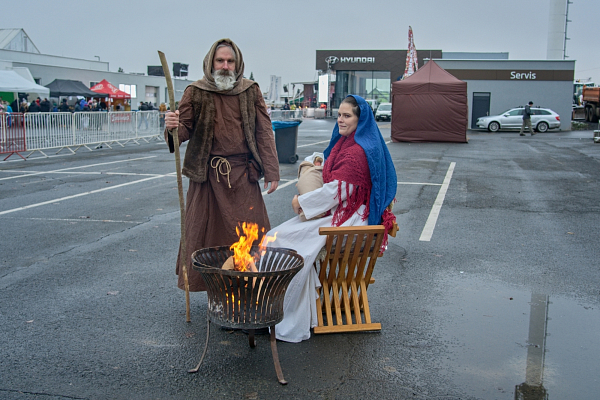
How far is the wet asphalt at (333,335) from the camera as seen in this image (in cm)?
346

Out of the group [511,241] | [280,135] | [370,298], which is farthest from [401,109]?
[370,298]

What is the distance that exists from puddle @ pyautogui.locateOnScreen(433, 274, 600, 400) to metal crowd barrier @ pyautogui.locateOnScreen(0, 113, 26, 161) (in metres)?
15.2

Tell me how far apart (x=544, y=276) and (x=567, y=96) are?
34.6 m

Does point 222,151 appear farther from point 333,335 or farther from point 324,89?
point 324,89

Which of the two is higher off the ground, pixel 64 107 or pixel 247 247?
pixel 64 107

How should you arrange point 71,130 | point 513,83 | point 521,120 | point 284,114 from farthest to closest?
point 284,114 < point 513,83 < point 521,120 < point 71,130

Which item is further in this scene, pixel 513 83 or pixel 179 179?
pixel 513 83

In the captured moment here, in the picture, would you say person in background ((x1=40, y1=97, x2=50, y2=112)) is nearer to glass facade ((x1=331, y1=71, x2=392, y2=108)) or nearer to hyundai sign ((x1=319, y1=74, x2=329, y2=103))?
hyundai sign ((x1=319, y1=74, x2=329, y2=103))

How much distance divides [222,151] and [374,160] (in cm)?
109

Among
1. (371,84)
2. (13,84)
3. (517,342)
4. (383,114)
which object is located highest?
(371,84)

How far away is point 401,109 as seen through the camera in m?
25.5

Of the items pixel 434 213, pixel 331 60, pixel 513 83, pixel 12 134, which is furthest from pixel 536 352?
pixel 331 60

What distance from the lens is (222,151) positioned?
13.9 ft

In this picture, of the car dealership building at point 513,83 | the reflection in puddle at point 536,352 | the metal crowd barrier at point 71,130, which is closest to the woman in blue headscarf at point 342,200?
the reflection in puddle at point 536,352
